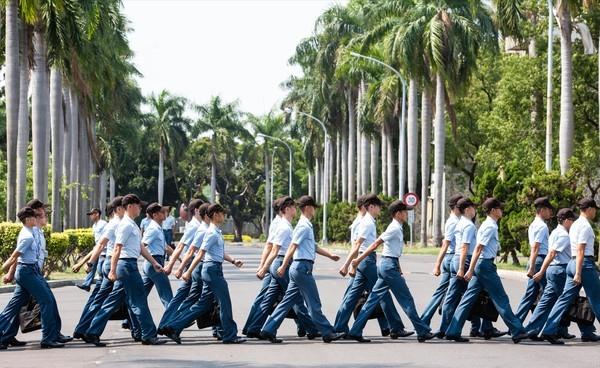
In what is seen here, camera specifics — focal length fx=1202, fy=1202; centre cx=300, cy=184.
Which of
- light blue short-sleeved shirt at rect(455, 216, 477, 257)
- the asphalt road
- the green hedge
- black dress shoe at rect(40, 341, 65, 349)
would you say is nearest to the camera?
the asphalt road

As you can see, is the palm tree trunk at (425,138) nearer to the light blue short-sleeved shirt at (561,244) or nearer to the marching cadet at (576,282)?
the light blue short-sleeved shirt at (561,244)

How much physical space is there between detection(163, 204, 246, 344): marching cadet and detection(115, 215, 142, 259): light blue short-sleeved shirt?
773 mm

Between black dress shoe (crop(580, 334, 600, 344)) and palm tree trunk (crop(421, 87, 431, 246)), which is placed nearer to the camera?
black dress shoe (crop(580, 334, 600, 344))

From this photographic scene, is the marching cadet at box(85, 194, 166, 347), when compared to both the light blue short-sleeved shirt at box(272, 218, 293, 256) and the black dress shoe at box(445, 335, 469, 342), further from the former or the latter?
the black dress shoe at box(445, 335, 469, 342)

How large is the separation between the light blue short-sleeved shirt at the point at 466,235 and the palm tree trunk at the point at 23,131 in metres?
20.4

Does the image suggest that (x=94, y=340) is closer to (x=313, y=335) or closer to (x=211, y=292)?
(x=211, y=292)

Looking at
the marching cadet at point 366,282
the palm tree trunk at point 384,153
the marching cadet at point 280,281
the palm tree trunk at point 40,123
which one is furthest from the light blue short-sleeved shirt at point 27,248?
the palm tree trunk at point 384,153

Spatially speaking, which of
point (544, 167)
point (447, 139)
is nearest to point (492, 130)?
point (447, 139)

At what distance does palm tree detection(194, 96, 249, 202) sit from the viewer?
10444 centimetres

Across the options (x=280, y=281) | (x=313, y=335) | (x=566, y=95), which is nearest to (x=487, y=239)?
(x=313, y=335)

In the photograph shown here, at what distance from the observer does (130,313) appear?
14.6 metres

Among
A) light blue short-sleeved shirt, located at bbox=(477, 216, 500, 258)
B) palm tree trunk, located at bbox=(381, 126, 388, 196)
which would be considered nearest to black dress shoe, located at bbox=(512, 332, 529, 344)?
light blue short-sleeved shirt, located at bbox=(477, 216, 500, 258)

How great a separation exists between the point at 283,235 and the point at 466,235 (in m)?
2.31

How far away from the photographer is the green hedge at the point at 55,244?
28.2 meters
